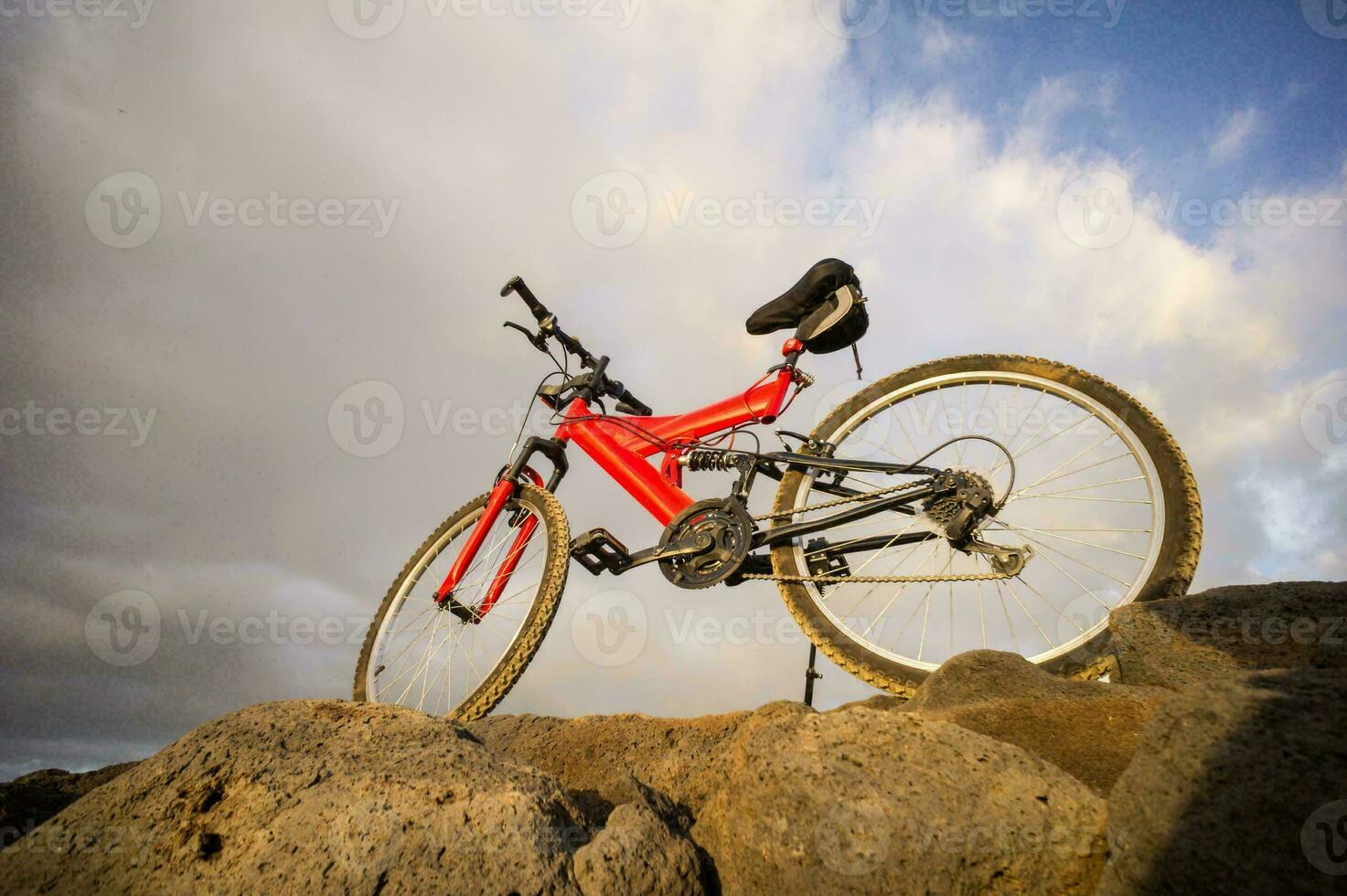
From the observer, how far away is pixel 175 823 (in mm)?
2057

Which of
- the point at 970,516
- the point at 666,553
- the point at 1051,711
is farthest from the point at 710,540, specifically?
the point at 1051,711

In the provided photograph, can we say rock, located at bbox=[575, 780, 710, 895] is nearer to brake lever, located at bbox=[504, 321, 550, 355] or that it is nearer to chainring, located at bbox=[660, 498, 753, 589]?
chainring, located at bbox=[660, 498, 753, 589]

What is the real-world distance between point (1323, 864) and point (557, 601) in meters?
3.35

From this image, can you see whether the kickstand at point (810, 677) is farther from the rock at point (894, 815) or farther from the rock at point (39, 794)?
the rock at point (39, 794)

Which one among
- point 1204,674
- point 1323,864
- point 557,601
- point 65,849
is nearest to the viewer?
point 1323,864

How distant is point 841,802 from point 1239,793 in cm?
86

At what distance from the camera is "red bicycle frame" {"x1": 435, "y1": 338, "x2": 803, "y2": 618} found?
434cm

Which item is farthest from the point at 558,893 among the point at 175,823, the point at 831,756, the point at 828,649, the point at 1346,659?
the point at 1346,659

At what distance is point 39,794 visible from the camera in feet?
11.9

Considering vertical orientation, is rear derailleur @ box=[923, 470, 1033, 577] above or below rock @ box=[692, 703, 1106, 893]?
above

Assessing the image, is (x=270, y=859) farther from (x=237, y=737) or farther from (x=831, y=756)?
(x=831, y=756)

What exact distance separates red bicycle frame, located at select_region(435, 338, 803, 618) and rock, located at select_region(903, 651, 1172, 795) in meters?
1.99

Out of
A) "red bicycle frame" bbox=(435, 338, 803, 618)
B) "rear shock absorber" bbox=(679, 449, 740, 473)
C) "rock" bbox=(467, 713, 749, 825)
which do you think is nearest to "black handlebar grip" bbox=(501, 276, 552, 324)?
"red bicycle frame" bbox=(435, 338, 803, 618)

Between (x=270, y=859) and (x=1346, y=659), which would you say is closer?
(x=270, y=859)
